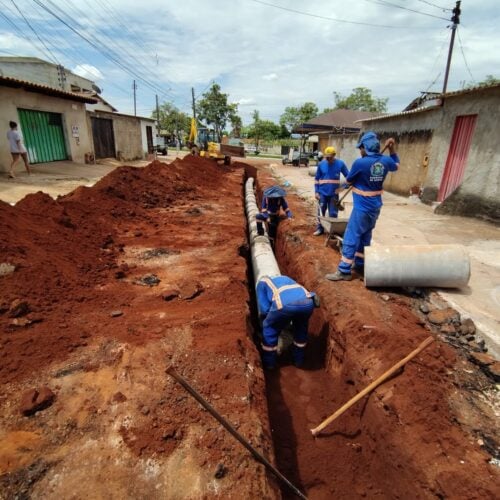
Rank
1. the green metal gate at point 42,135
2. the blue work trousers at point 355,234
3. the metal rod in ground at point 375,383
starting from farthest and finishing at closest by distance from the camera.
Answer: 1. the green metal gate at point 42,135
2. the blue work trousers at point 355,234
3. the metal rod in ground at point 375,383

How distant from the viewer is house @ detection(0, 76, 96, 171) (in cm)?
1127

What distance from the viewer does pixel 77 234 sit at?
575 centimetres

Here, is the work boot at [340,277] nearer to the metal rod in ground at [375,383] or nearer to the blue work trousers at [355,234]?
the blue work trousers at [355,234]

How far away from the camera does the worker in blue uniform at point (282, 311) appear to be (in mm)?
3816

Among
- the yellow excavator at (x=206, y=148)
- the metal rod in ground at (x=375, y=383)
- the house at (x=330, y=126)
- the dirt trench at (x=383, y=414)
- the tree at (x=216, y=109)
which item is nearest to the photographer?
the dirt trench at (x=383, y=414)

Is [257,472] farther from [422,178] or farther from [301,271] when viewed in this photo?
[422,178]

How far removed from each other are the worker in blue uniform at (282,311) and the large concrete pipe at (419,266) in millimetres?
1090

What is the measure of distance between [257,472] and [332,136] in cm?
2369

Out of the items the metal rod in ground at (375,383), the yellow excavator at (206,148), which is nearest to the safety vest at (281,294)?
the metal rod in ground at (375,383)

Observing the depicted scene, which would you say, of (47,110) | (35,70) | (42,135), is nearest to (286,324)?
(42,135)

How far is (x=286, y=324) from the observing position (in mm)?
4191

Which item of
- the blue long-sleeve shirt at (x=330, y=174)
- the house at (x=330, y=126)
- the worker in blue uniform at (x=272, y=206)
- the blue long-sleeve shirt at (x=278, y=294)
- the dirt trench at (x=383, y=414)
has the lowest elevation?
the dirt trench at (x=383, y=414)

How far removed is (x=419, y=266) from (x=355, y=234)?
95cm

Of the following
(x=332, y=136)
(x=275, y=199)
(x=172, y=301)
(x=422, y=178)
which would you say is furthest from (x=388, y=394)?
(x=332, y=136)
